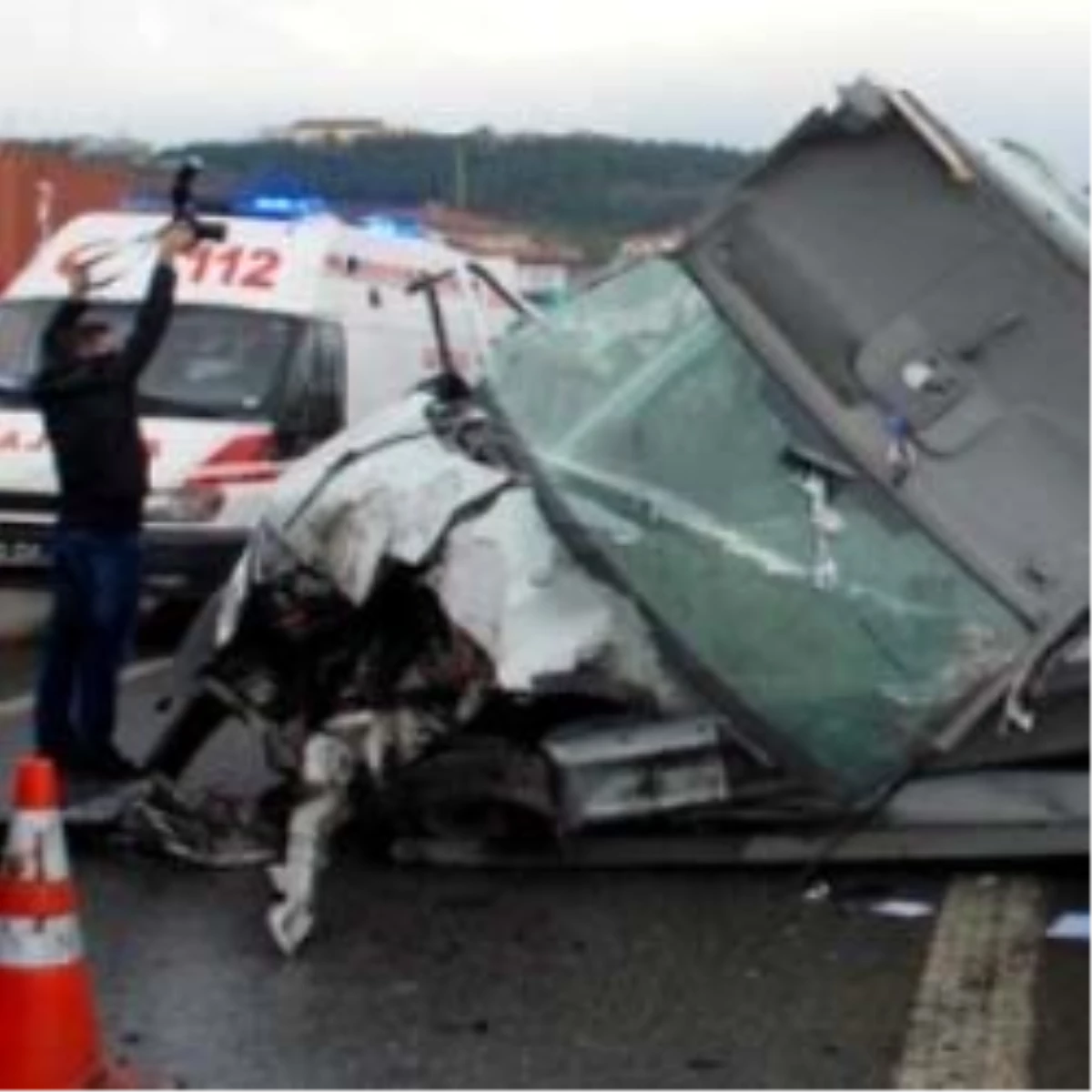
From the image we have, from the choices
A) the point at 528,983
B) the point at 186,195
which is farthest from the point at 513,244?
the point at 528,983

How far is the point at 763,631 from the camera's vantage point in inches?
295

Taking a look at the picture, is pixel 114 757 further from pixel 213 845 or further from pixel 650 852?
pixel 650 852

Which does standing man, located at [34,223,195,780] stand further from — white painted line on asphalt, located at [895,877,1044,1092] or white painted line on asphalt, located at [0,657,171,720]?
white painted line on asphalt, located at [895,877,1044,1092]

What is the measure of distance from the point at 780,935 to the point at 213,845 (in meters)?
1.74

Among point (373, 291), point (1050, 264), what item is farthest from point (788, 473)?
point (373, 291)

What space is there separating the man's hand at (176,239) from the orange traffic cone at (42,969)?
3969 millimetres

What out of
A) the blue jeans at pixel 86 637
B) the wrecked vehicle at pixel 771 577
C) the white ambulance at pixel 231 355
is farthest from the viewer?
the white ambulance at pixel 231 355

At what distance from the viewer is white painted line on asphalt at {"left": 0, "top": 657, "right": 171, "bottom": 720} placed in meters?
10.9

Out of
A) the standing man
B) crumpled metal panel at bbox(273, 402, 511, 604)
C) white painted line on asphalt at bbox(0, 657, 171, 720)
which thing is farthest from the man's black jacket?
white painted line on asphalt at bbox(0, 657, 171, 720)

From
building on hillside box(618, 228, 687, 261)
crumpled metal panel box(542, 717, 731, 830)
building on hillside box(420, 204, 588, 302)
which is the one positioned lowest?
building on hillside box(420, 204, 588, 302)

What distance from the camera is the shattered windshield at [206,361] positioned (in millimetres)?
13609

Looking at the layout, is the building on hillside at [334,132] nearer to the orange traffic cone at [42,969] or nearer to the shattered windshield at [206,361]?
the shattered windshield at [206,361]

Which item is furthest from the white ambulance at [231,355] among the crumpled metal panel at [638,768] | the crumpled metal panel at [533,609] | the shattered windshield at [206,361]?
the crumpled metal panel at [638,768]

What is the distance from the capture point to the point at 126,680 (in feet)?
39.5
